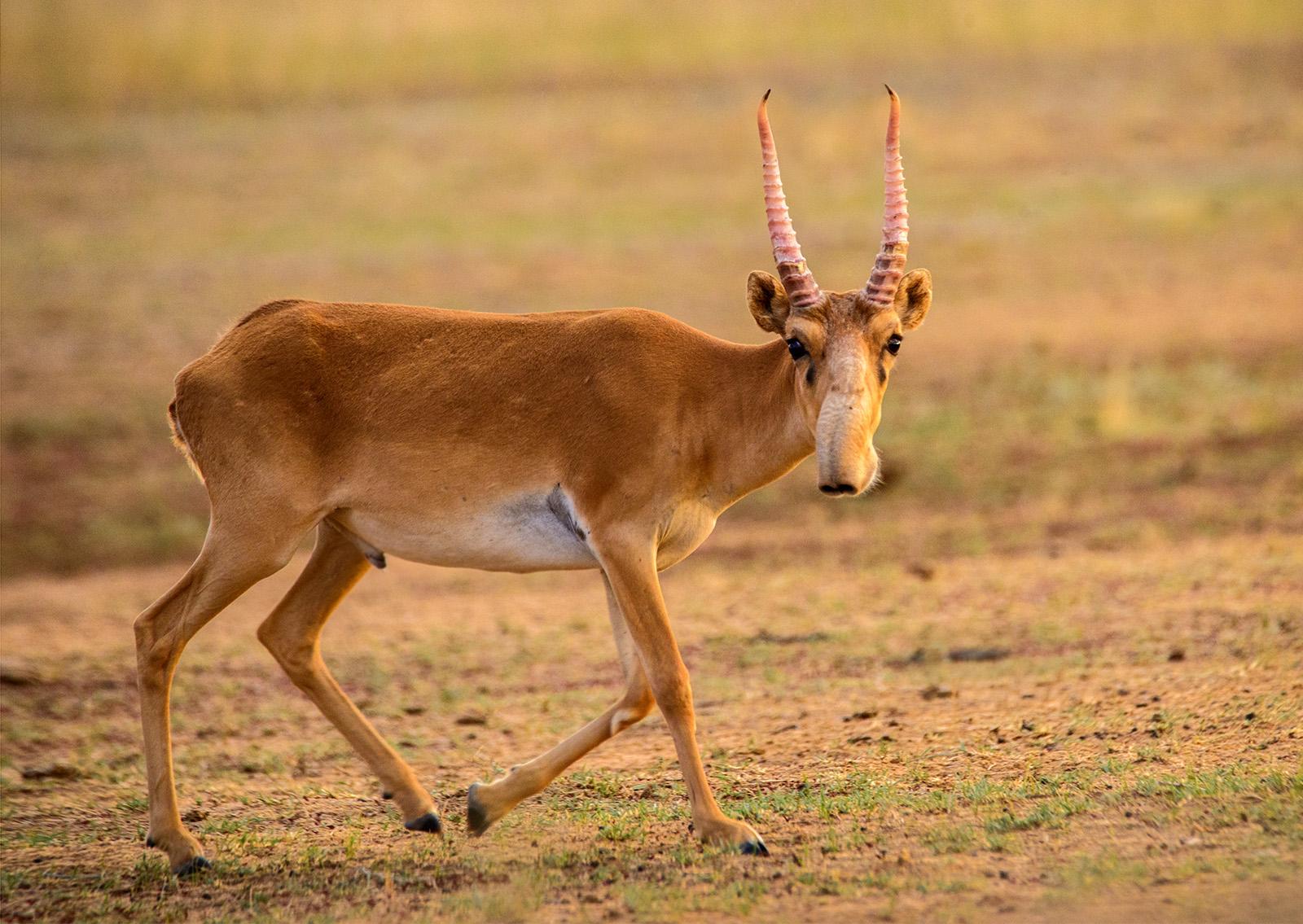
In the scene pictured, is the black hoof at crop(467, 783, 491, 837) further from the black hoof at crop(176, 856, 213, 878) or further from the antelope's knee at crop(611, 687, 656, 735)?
the black hoof at crop(176, 856, 213, 878)

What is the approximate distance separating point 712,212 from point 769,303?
23470mm

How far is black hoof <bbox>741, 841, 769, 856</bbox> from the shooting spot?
7.12 meters

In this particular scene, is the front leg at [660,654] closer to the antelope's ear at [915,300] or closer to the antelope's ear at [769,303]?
the antelope's ear at [769,303]

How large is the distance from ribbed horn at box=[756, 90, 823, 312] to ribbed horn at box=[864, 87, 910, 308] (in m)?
0.26

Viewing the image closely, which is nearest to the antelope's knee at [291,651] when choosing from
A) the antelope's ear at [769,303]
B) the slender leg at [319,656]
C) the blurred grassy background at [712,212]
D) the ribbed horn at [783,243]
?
the slender leg at [319,656]

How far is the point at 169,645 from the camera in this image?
25.6 ft

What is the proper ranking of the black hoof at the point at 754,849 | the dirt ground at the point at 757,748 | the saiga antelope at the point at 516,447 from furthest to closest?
the saiga antelope at the point at 516,447 < the black hoof at the point at 754,849 < the dirt ground at the point at 757,748

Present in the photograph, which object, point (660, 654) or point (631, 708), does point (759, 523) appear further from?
point (660, 654)

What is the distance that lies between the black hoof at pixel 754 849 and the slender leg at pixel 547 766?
85cm

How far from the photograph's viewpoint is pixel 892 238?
7.46 m

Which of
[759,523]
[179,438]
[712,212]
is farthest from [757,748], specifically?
[712,212]

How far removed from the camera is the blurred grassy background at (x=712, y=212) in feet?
56.5

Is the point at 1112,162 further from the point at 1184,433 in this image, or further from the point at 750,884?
the point at 750,884

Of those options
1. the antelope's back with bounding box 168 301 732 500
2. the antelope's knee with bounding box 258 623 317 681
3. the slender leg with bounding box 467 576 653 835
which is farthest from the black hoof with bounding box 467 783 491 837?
the antelope's back with bounding box 168 301 732 500
